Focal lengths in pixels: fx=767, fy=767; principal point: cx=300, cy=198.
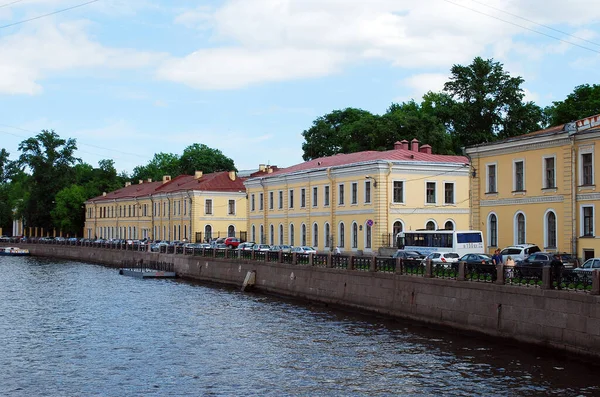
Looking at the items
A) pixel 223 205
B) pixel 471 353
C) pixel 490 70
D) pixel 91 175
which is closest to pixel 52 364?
pixel 471 353

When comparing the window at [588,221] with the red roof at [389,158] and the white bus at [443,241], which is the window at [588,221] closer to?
the white bus at [443,241]

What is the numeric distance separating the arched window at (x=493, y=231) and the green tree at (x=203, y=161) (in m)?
70.4

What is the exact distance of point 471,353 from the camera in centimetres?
2192

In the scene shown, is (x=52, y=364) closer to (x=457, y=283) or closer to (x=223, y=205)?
(x=457, y=283)

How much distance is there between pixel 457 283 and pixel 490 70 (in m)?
54.7

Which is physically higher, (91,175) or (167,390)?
(91,175)

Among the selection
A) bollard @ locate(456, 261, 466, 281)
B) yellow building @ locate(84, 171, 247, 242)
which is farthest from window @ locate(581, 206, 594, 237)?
yellow building @ locate(84, 171, 247, 242)

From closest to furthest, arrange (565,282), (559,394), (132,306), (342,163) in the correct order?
(559,394), (565,282), (132,306), (342,163)

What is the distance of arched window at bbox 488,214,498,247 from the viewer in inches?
1519

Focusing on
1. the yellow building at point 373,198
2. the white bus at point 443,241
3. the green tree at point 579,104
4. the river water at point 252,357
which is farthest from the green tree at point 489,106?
the river water at point 252,357

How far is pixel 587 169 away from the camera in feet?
110

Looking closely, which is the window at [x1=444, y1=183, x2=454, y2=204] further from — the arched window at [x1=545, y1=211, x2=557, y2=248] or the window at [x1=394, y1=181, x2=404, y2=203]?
the arched window at [x1=545, y1=211, x2=557, y2=248]

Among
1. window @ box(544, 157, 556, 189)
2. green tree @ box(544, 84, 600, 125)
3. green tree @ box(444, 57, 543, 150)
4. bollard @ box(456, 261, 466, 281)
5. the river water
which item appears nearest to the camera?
the river water

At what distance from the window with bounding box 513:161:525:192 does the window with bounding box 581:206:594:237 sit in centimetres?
372
